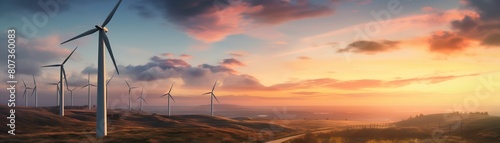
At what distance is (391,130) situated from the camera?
94.9m

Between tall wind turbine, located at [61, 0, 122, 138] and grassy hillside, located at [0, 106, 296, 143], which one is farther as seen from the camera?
grassy hillside, located at [0, 106, 296, 143]

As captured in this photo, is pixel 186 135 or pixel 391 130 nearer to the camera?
pixel 186 135

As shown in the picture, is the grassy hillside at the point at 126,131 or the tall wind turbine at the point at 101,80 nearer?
the tall wind turbine at the point at 101,80

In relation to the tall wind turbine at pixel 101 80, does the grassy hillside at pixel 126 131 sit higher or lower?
lower

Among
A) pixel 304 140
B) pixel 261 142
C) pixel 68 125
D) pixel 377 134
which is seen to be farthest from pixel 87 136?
pixel 377 134

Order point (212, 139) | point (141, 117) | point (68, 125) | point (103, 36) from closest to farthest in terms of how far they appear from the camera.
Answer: point (103, 36) → point (212, 139) → point (68, 125) → point (141, 117)

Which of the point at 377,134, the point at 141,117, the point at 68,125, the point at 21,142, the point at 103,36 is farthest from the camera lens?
the point at 141,117

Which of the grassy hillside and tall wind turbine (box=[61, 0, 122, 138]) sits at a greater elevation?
tall wind turbine (box=[61, 0, 122, 138])

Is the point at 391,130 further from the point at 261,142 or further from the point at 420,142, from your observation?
the point at 261,142

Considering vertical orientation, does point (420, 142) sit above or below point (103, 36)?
below

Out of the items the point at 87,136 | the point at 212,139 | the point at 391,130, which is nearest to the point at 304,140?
the point at 212,139

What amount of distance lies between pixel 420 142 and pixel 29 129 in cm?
9832

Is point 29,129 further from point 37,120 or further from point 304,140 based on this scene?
point 304,140

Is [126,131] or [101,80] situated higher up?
[101,80]
